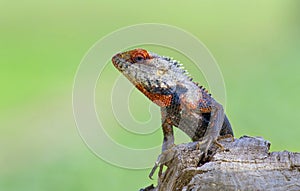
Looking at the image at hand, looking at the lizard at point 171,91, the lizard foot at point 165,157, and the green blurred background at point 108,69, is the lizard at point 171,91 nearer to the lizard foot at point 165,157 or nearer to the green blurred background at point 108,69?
the lizard foot at point 165,157

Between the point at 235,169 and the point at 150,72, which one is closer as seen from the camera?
the point at 235,169

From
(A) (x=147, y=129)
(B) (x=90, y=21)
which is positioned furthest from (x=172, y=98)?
(B) (x=90, y=21)

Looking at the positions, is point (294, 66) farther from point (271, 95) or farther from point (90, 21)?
point (90, 21)

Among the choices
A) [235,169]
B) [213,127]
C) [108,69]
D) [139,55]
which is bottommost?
[235,169]

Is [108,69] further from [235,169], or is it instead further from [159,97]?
[235,169]

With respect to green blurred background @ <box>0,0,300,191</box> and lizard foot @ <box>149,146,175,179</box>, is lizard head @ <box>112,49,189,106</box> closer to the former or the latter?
lizard foot @ <box>149,146,175,179</box>

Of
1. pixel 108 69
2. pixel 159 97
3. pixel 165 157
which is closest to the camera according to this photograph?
pixel 165 157

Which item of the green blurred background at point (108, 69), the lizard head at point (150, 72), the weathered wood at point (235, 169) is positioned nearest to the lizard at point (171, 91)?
the lizard head at point (150, 72)

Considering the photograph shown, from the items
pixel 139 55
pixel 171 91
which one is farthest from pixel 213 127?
pixel 139 55
